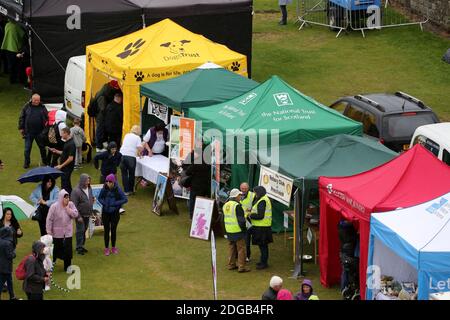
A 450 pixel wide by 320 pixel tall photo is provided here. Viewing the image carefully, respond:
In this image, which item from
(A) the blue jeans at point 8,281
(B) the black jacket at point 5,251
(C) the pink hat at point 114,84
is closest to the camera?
(B) the black jacket at point 5,251

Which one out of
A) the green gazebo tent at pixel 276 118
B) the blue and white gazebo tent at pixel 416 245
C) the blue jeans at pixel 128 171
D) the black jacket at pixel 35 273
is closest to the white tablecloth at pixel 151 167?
the blue jeans at pixel 128 171

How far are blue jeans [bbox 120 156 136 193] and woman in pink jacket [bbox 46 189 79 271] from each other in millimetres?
4038

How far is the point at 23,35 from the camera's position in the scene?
1203 inches

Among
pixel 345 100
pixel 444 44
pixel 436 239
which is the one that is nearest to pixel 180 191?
pixel 345 100

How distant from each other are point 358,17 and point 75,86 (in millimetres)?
11989

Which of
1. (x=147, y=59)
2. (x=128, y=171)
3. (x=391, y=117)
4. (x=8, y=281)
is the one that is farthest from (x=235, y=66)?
(x=8, y=281)

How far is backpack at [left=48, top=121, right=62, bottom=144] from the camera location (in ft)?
75.4

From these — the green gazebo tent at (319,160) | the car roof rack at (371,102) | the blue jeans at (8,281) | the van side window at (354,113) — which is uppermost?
the green gazebo tent at (319,160)

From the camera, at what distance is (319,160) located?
61.1ft

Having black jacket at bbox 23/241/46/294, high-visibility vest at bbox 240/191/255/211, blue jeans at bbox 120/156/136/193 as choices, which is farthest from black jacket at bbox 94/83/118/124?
black jacket at bbox 23/241/46/294

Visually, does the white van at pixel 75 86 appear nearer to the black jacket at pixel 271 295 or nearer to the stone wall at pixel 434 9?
the black jacket at pixel 271 295

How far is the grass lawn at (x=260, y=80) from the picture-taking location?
58.5 ft

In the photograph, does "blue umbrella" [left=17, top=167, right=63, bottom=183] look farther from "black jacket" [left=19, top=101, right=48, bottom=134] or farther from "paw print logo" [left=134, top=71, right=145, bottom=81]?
"paw print logo" [left=134, top=71, right=145, bottom=81]

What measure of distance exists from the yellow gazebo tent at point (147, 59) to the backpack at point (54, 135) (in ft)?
5.14
